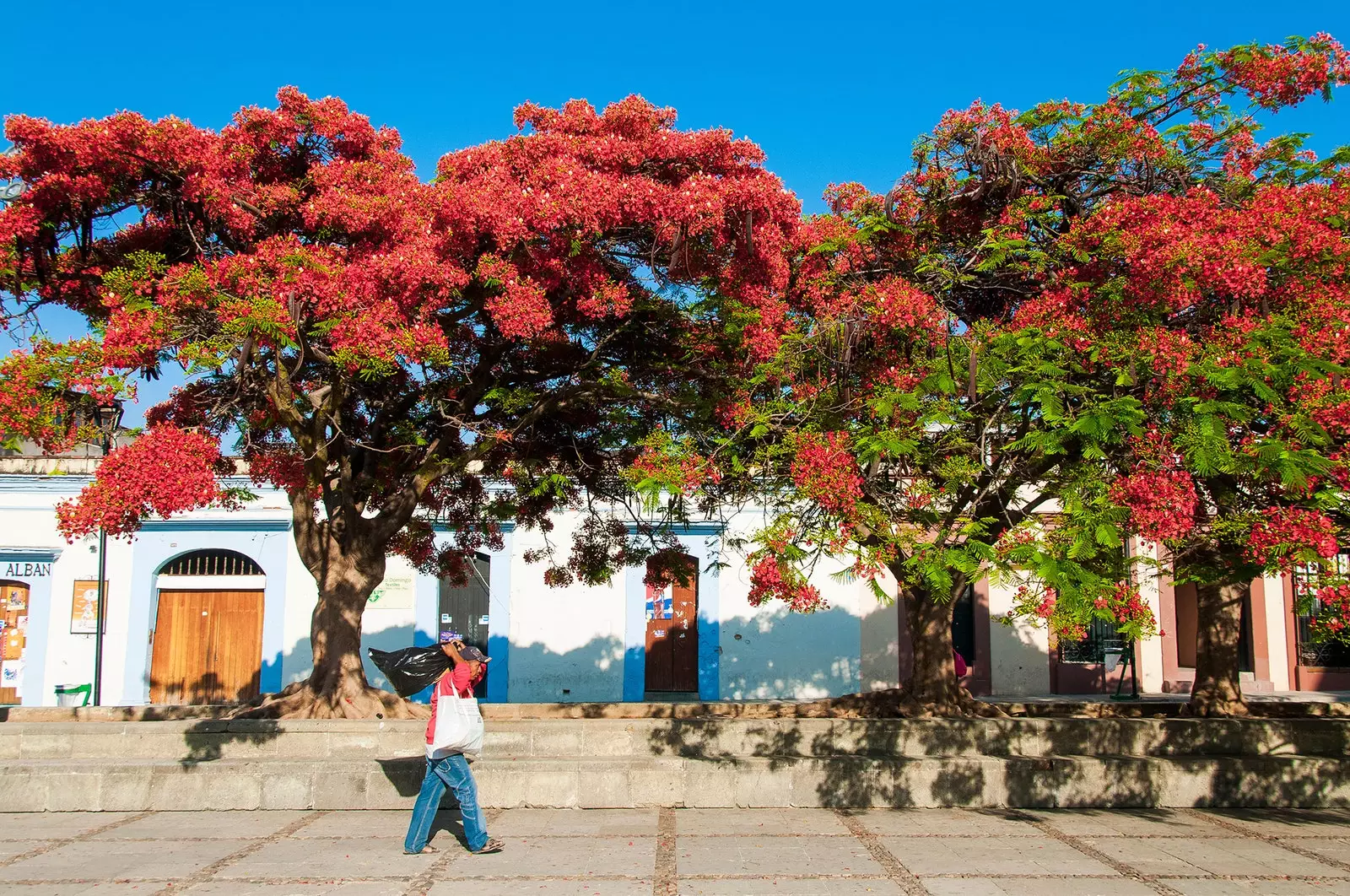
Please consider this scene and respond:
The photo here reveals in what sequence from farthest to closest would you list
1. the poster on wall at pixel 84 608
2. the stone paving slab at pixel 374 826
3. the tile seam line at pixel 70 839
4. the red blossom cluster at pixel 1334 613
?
the poster on wall at pixel 84 608
the stone paving slab at pixel 374 826
the tile seam line at pixel 70 839
the red blossom cluster at pixel 1334 613

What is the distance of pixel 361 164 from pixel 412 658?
4.36 metres

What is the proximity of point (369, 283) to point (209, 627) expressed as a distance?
37.8 ft

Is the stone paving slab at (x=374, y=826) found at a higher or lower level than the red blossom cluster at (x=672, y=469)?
lower

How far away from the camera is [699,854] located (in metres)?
6.92

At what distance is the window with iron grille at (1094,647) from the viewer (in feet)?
57.5

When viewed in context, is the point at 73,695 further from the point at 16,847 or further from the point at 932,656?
the point at 932,656

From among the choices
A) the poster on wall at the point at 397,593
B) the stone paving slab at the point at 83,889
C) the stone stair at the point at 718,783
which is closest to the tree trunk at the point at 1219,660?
the stone stair at the point at 718,783

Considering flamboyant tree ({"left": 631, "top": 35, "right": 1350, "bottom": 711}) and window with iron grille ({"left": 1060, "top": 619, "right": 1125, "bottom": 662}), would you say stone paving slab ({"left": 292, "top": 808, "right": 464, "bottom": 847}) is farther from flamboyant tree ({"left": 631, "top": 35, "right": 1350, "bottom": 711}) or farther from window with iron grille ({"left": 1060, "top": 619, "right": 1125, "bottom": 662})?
window with iron grille ({"left": 1060, "top": 619, "right": 1125, "bottom": 662})

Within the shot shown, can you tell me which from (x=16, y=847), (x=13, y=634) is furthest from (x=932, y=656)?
(x=13, y=634)

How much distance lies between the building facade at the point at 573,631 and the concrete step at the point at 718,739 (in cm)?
650

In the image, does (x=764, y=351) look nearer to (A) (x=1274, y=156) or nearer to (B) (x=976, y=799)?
(B) (x=976, y=799)

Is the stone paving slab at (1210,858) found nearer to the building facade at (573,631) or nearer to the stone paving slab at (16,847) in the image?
the stone paving slab at (16,847)

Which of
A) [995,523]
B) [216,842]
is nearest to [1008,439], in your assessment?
[995,523]

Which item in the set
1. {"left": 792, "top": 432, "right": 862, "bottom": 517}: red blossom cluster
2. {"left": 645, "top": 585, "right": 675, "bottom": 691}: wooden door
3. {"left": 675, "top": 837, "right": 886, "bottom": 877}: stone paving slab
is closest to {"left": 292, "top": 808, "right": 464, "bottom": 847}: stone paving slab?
{"left": 675, "top": 837, "right": 886, "bottom": 877}: stone paving slab
